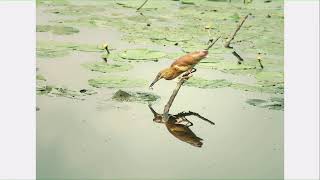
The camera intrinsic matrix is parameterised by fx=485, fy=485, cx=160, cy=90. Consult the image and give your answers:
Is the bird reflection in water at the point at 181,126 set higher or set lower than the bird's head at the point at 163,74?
lower

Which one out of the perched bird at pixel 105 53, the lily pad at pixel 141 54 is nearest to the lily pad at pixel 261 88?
the lily pad at pixel 141 54

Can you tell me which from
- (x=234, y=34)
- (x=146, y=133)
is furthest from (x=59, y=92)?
(x=234, y=34)

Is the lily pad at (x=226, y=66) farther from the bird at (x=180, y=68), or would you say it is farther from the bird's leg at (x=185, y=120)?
the bird's leg at (x=185, y=120)

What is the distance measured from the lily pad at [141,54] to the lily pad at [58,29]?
37 centimetres

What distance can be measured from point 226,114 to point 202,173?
414 mm

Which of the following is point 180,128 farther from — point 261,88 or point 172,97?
point 261,88

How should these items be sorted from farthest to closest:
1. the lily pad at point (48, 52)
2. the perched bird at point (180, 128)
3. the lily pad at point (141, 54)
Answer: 1. the lily pad at point (141, 54)
2. the lily pad at point (48, 52)
3. the perched bird at point (180, 128)

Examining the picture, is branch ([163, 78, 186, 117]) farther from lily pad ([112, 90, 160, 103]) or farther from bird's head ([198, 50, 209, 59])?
bird's head ([198, 50, 209, 59])

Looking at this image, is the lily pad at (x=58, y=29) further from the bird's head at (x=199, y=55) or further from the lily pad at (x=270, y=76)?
the lily pad at (x=270, y=76)

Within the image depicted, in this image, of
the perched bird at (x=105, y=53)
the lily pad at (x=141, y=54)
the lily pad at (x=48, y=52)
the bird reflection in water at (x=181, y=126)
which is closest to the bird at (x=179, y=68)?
the lily pad at (x=141, y=54)

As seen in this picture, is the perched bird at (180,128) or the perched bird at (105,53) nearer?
Answer: the perched bird at (180,128)

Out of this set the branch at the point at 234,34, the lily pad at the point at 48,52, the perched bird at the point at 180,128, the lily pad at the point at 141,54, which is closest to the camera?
the perched bird at the point at 180,128

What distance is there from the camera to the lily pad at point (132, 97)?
108 inches

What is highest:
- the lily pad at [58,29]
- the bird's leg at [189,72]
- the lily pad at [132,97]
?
the lily pad at [58,29]
